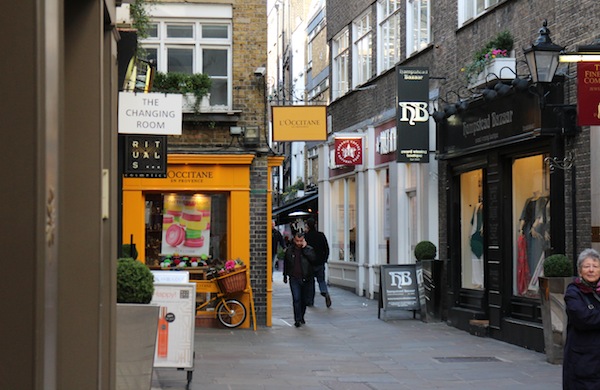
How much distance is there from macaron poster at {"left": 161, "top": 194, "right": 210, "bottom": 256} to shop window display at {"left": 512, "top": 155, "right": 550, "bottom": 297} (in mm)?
5683

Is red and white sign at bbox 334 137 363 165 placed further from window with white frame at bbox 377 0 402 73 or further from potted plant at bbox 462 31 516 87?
potted plant at bbox 462 31 516 87

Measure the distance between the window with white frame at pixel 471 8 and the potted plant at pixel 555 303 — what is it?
589cm

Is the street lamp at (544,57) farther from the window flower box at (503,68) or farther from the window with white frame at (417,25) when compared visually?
the window with white frame at (417,25)

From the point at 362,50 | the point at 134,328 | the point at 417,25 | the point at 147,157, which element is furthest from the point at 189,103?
the point at 134,328

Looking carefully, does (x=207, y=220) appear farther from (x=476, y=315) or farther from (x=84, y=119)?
(x=84, y=119)

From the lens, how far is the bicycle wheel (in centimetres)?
1841

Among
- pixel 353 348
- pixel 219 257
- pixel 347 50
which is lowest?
pixel 353 348

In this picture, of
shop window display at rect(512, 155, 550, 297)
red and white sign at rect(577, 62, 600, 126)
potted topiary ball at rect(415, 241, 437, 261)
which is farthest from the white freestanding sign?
potted topiary ball at rect(415, 241, 437, 261)

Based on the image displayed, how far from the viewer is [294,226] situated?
4669cm

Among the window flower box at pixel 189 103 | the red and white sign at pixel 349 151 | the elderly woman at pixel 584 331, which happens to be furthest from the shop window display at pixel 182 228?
the elderly woman at pixel 584 331

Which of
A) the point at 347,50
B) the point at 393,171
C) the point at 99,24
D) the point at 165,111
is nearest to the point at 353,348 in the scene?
the point at 165,111

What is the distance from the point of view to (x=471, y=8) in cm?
1916

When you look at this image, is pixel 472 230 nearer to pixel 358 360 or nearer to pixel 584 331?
pixel 358 360

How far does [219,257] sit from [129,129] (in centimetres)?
884
